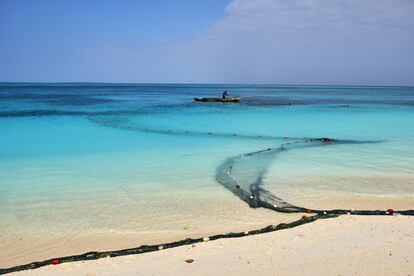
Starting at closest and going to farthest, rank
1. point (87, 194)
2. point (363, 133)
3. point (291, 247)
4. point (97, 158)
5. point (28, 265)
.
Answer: point (28, 265) → point (291, 247) → point (87, 194) → point (97, 158) → point (363, 133)

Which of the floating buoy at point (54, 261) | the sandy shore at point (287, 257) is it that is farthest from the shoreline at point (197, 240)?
the sandy shore at point (287, 257)

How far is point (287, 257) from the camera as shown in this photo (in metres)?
5.84

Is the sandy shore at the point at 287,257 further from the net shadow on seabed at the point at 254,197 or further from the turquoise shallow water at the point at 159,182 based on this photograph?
the turquoise shallow water at the point at 159,182

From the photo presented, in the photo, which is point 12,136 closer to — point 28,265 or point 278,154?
point 278,154

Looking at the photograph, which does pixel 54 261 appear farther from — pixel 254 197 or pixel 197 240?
pixel 254 197

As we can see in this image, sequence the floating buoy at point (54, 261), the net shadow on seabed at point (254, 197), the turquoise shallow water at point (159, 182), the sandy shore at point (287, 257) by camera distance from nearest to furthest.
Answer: the sandy shore at point (287, 257), the floating buoy at point (54, 261), the net shadow on seabed at point (254, 197), the turquoise shallow water at point (159, 182)

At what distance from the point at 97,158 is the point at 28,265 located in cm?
844

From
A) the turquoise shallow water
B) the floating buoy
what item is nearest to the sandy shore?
the floating buoy

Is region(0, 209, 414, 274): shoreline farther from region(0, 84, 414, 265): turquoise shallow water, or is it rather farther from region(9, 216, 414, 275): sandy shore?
region(0, 84, 414, 265): turquoise shallow water

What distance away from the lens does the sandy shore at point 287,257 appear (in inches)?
215

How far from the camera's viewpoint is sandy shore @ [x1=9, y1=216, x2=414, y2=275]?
5.46 metres

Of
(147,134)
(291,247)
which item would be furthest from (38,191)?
(147,134)

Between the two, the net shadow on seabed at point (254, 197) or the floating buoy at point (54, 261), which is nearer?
the floating buoy at point (54, 261)

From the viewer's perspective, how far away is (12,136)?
65.0ft
